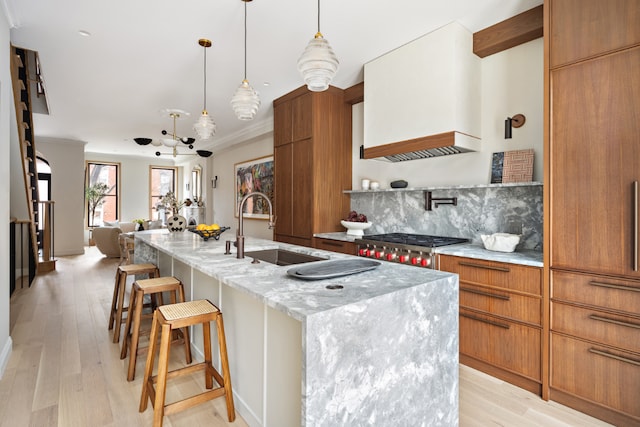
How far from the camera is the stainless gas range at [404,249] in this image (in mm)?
2699

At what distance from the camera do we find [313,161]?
4.00 metres

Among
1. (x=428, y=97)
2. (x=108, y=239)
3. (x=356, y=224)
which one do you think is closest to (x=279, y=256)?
(x=356, y=224)

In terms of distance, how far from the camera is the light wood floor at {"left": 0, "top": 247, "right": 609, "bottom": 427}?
75.6 inches

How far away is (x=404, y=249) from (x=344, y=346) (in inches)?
71.7

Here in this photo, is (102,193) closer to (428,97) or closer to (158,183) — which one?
(158,183)

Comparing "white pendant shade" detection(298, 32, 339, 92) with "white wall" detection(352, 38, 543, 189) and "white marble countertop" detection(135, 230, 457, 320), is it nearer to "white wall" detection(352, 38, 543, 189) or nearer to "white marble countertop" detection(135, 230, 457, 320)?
"white marble countertop" detection(135, 230, 457, 320)

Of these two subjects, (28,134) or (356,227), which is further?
(28,134)

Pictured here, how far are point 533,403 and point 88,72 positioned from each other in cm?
510

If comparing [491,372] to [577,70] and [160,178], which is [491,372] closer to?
[577,70]

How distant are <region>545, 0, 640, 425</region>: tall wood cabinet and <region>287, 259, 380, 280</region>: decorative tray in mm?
1251

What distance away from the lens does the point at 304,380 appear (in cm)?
108

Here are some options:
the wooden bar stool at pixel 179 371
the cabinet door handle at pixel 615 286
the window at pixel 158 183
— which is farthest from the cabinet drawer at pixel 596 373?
the window at pixel 158 183

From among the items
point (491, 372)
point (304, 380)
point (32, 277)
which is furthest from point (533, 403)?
point (32, 277)

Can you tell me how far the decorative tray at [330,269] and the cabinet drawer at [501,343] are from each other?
1.18m
